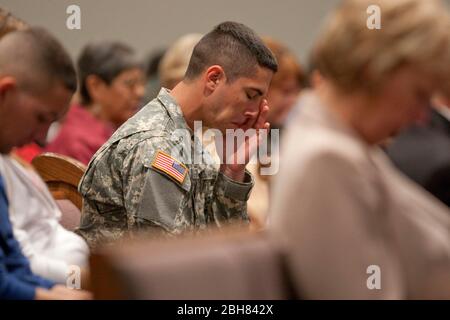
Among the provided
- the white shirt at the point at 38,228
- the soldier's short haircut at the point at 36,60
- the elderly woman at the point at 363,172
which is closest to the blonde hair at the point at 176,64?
the white shirt at the point at 38,228

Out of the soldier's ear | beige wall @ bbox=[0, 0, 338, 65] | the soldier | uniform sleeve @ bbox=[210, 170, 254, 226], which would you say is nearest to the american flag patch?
the soldier

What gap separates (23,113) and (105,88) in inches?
98.7

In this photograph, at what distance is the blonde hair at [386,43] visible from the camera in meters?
1.60

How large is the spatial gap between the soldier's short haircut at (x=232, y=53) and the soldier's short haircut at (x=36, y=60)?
2.60 feet

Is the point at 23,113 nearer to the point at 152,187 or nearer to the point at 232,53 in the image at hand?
the point at 152,187

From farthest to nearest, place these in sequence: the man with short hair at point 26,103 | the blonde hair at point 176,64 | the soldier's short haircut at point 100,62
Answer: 1. the soldier's short haircut at point 100,62
2. the blonde hair at point 176,64
3. the man with short hair at point 26,103

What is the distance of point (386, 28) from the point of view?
1.61 metres

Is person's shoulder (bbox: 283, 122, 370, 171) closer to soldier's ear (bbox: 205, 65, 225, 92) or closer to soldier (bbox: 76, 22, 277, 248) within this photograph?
soldier (bbox: 76, 22, 277, 248)

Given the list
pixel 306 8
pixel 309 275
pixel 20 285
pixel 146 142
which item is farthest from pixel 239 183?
pixel 306 8

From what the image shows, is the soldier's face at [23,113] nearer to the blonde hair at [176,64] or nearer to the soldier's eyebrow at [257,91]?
the soldier's eyebrow at [257,91]

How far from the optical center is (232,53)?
2.71 metres

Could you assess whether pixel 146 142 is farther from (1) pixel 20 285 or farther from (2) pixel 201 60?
(1) pixel 20 285

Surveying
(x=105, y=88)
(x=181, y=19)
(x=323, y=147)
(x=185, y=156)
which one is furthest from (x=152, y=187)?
(x=181, y=19)

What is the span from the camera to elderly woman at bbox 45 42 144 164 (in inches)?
165
